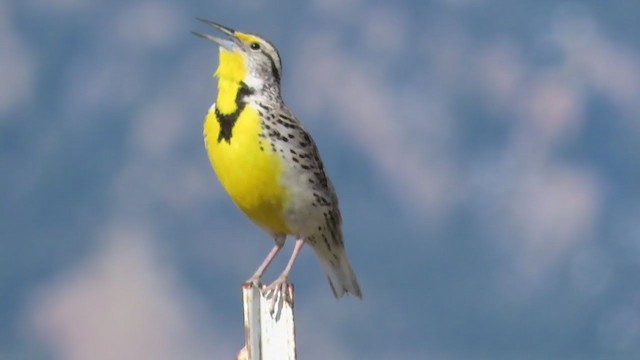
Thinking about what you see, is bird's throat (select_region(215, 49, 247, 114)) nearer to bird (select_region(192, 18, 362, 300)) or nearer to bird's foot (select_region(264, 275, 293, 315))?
bird (select_region(192, 18, 362, 300))

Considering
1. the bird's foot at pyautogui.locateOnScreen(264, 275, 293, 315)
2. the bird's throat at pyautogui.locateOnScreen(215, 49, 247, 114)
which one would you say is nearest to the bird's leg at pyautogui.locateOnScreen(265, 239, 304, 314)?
the bird's foot at pyautogui.locateOnScreen(264, 275, 293, 315)

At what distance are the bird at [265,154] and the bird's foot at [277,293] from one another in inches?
12.4

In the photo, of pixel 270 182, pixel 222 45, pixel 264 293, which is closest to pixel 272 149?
pixel 270 182

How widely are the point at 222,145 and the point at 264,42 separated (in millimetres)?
628

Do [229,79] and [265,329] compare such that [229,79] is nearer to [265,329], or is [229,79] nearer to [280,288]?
[280,288]

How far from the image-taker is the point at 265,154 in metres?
5.94

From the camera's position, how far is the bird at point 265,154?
5941 mm

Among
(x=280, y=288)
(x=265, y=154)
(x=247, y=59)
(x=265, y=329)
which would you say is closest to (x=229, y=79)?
(x=247, y=59)

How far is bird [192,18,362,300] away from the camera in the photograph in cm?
594

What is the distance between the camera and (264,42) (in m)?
6.34

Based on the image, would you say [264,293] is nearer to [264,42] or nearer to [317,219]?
[317,219]

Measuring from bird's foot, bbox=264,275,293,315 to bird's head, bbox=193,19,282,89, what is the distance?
45.0 inches

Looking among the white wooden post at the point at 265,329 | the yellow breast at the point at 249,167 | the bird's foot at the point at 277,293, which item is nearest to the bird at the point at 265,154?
the yellow breast at the point at 249,167

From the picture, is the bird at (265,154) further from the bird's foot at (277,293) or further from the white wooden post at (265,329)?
the white wooden post at (265,329)
